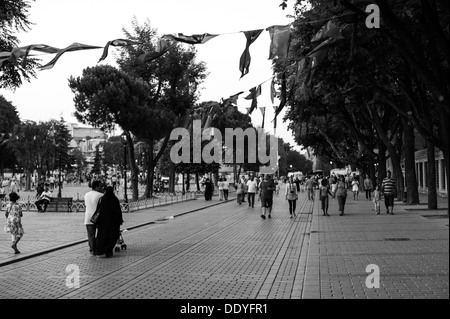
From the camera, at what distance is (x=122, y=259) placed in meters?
12.7

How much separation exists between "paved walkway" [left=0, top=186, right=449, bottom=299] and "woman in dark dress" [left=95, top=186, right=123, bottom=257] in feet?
0.98

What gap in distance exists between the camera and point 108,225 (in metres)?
13.3

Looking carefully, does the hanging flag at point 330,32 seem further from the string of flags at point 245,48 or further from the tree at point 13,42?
the tree at point 13,42

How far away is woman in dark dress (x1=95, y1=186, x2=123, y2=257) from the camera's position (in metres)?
13.1

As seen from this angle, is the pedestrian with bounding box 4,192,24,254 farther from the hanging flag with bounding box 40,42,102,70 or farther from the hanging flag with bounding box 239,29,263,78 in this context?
the hanging flag with bounding box 239,29,263,78

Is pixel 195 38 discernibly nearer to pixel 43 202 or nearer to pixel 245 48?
pixel 245 48

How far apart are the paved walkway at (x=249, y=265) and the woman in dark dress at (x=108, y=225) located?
0.30 m

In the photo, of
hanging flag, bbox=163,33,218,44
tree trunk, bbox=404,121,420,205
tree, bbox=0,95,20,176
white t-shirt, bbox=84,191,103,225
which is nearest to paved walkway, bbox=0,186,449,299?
white t-shirt, bbox=84,191,103,225

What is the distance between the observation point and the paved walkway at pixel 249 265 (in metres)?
8.63

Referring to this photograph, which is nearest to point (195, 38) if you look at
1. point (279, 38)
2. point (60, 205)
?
point (279, 38)

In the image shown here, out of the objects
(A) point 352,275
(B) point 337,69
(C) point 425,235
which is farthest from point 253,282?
(B) point 337,69

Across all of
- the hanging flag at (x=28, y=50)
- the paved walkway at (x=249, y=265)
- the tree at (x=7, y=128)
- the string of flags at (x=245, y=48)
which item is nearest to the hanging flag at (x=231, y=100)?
the string of flags at (x=245, y=48)
